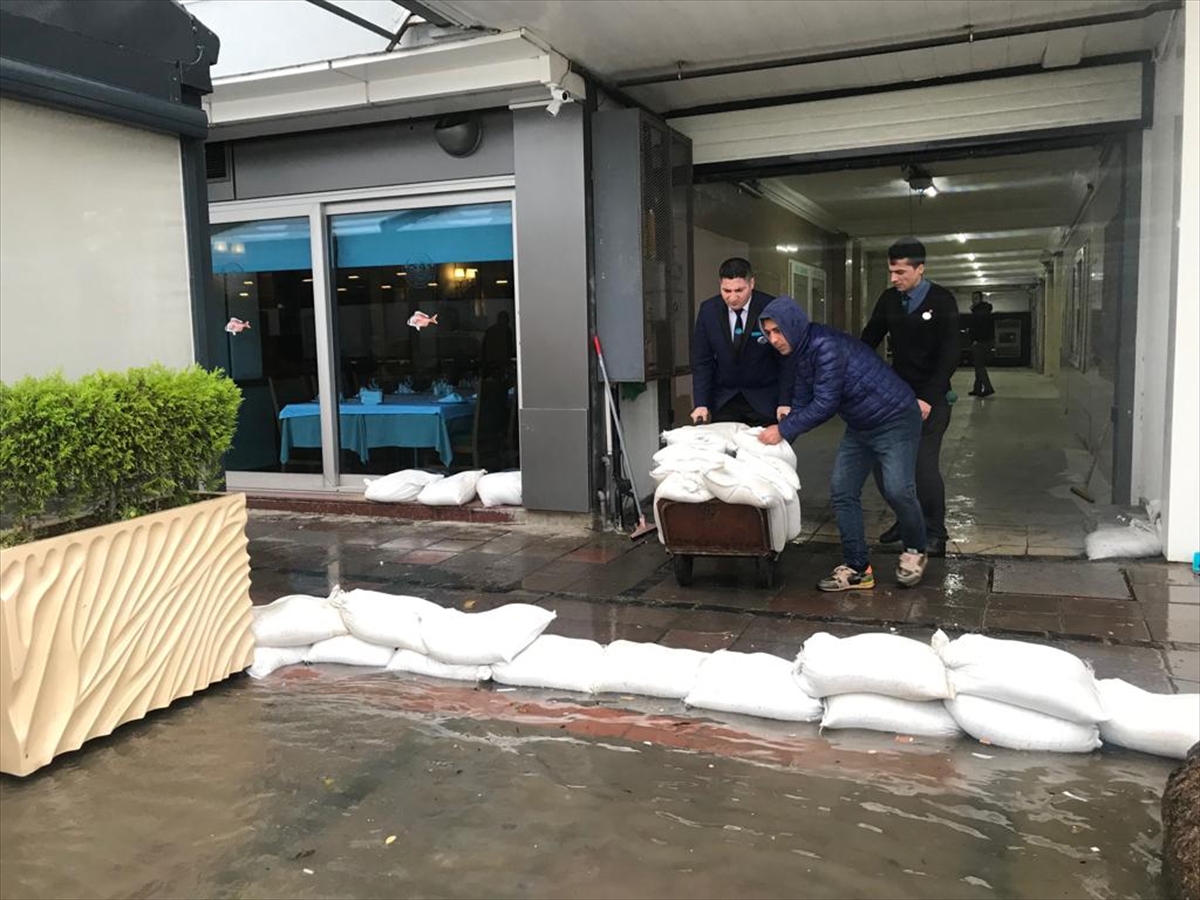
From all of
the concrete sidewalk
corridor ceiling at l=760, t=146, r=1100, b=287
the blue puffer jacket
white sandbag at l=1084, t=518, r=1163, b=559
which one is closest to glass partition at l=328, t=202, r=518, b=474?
the concrete sidewalk

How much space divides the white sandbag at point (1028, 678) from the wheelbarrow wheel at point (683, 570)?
2.12 m

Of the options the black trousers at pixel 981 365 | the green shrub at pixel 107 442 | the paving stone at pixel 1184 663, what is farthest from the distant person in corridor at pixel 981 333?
the green shrub at pixel 107 442

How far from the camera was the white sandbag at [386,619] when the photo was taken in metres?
4.56

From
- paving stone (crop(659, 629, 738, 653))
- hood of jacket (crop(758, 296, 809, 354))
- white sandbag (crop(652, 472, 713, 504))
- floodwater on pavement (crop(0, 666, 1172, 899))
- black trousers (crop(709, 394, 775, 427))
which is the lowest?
floodwater on pavement (crop(0, 666, 1172, 899))

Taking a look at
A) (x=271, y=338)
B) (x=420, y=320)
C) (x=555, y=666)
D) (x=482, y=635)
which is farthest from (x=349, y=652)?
(x=271, y=338)

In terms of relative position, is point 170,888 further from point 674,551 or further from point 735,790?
point 674,551

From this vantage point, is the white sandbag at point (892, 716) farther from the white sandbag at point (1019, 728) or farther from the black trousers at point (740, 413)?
the black trousers at point (740, 413)

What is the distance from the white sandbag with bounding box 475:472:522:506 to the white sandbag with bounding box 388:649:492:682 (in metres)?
3.17

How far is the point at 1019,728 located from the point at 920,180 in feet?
20.6

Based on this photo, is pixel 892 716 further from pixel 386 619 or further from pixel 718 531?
pixel 386 619

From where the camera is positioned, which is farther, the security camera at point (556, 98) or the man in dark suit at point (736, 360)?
the security camera at point (556, 98)

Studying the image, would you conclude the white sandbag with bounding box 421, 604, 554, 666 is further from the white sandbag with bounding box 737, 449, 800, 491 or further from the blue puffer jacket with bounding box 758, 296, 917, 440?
the blue puffer jacket with bounding box 758, 296, 917, 440

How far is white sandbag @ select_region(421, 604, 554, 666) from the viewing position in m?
4.36

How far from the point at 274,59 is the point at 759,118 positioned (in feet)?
12.5
